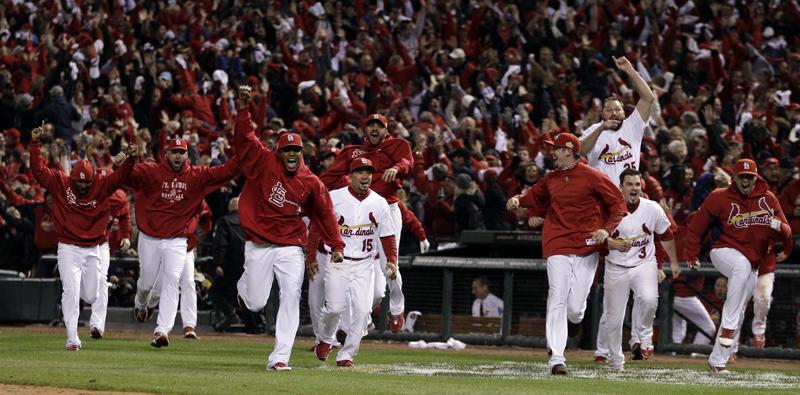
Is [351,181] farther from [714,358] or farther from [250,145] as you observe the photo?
[714,358]

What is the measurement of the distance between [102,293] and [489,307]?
5183 millimetres

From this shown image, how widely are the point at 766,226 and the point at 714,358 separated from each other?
A: 1425mm

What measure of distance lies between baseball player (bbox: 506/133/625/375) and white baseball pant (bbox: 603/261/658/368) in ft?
2.57

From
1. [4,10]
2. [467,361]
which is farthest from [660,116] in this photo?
[4,10]

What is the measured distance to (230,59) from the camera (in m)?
26.6

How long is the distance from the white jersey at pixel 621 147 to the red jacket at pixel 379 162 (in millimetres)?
2001

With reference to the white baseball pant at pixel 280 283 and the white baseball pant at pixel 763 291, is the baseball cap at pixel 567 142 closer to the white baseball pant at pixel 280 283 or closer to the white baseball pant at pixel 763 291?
the white baseball pant at pixel 280 283

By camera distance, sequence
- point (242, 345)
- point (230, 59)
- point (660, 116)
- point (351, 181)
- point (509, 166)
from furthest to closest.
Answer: point (230, 59) → point (660, 116) → point (509, 166) → point (242, 345) → point (351, 181)

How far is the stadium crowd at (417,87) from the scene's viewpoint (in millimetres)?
19125

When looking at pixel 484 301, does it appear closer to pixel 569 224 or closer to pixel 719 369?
pixel 719 369

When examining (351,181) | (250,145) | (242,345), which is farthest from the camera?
(242,345)

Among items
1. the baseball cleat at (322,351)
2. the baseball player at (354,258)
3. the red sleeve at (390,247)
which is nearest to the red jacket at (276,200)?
the baseball player at (354,258)

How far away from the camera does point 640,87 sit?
1407cm

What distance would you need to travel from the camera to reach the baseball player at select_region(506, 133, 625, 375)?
12.1 meters
